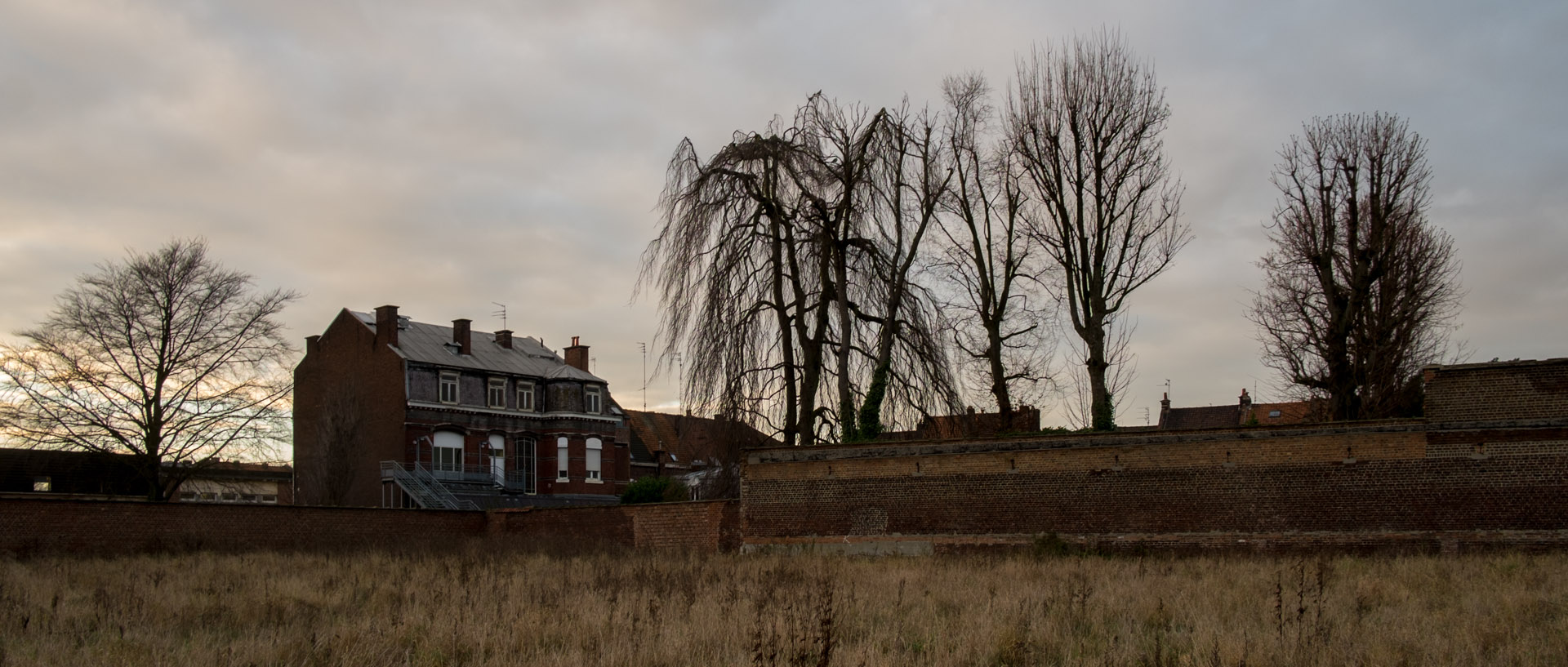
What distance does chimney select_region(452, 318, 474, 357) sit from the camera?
46469 millimetres

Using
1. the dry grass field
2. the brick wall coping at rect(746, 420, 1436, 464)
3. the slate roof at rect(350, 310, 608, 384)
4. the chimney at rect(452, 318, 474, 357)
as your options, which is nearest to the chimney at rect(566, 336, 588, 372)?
the slate roof at rect(350, 310, 608, 384)

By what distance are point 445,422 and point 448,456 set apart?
1.27 m

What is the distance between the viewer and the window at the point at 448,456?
141 feet

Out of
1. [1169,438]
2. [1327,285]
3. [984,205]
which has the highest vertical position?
[984,205]

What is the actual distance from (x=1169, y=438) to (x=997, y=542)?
3628mm

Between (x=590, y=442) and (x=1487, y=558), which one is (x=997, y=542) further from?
(x=590, y=442)

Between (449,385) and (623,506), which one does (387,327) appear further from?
(623,506)

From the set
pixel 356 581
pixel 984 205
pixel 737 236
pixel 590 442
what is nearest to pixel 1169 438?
pixel 984 205

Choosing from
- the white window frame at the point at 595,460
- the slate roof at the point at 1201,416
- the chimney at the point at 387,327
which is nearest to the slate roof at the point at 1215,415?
the slate roof at the point at 1201,416

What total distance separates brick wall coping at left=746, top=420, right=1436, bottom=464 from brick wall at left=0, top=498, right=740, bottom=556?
2.37 meters

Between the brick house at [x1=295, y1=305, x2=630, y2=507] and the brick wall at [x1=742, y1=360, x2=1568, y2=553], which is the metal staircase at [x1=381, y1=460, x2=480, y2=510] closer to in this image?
the brick house at [x1=295, y1=305, x2=630, y2=507]

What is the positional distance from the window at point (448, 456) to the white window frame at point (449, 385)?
131 centimetres

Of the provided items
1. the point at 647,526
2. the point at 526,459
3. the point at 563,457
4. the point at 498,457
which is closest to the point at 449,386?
the point at 498,457

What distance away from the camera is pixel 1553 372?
17234 mm
